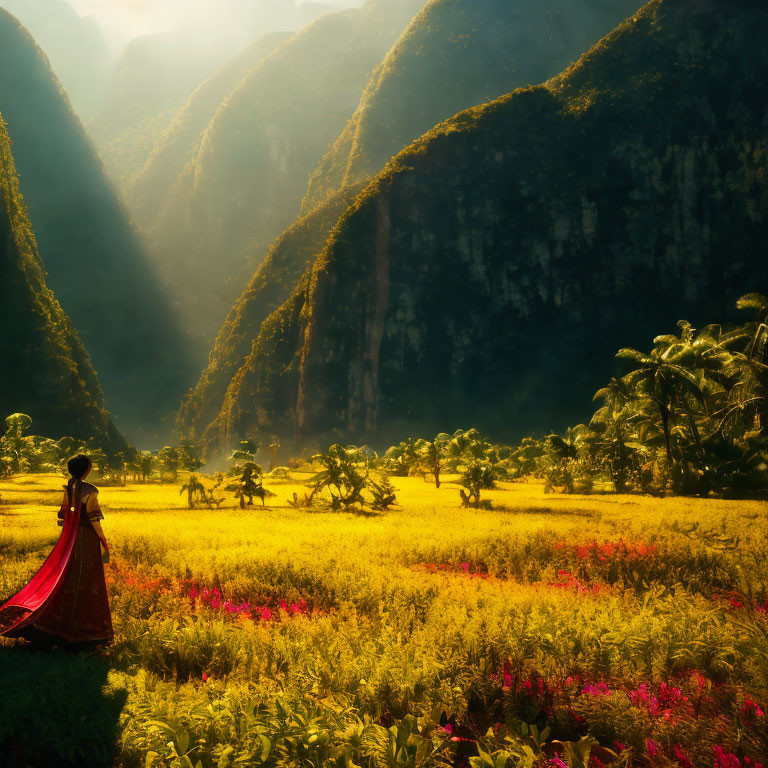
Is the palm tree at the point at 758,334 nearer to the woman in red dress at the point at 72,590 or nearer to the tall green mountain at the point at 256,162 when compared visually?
the woman in red dress at the point at 72,590

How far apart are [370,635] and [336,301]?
273 ft

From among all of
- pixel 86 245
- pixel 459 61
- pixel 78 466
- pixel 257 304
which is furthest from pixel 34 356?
pixel 459 61

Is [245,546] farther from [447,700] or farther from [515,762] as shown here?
[515,762]

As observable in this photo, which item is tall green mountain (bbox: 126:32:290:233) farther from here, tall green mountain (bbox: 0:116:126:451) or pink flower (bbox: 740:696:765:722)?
pink flower (bbox: 740:696:765:722)

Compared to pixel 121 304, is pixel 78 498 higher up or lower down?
lower down

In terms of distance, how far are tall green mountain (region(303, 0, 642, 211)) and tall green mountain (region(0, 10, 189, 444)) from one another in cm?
7099

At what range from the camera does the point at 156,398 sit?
154m

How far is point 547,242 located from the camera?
3337 inches

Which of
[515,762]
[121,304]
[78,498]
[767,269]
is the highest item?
[121,304]

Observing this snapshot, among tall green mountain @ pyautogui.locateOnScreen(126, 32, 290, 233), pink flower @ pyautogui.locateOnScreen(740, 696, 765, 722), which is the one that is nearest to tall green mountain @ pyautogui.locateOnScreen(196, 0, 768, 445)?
pink flower @ pyautogui.locateOnScreen(740, 696, 765, 722)

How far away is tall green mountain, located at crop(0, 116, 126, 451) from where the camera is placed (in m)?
53.2

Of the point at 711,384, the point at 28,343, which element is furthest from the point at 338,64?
the point at 711,384

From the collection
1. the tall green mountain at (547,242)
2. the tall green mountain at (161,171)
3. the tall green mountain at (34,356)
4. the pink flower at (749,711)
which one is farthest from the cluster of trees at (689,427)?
the tall green mountain at (161,171)

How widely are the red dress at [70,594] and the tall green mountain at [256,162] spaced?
17021cm
